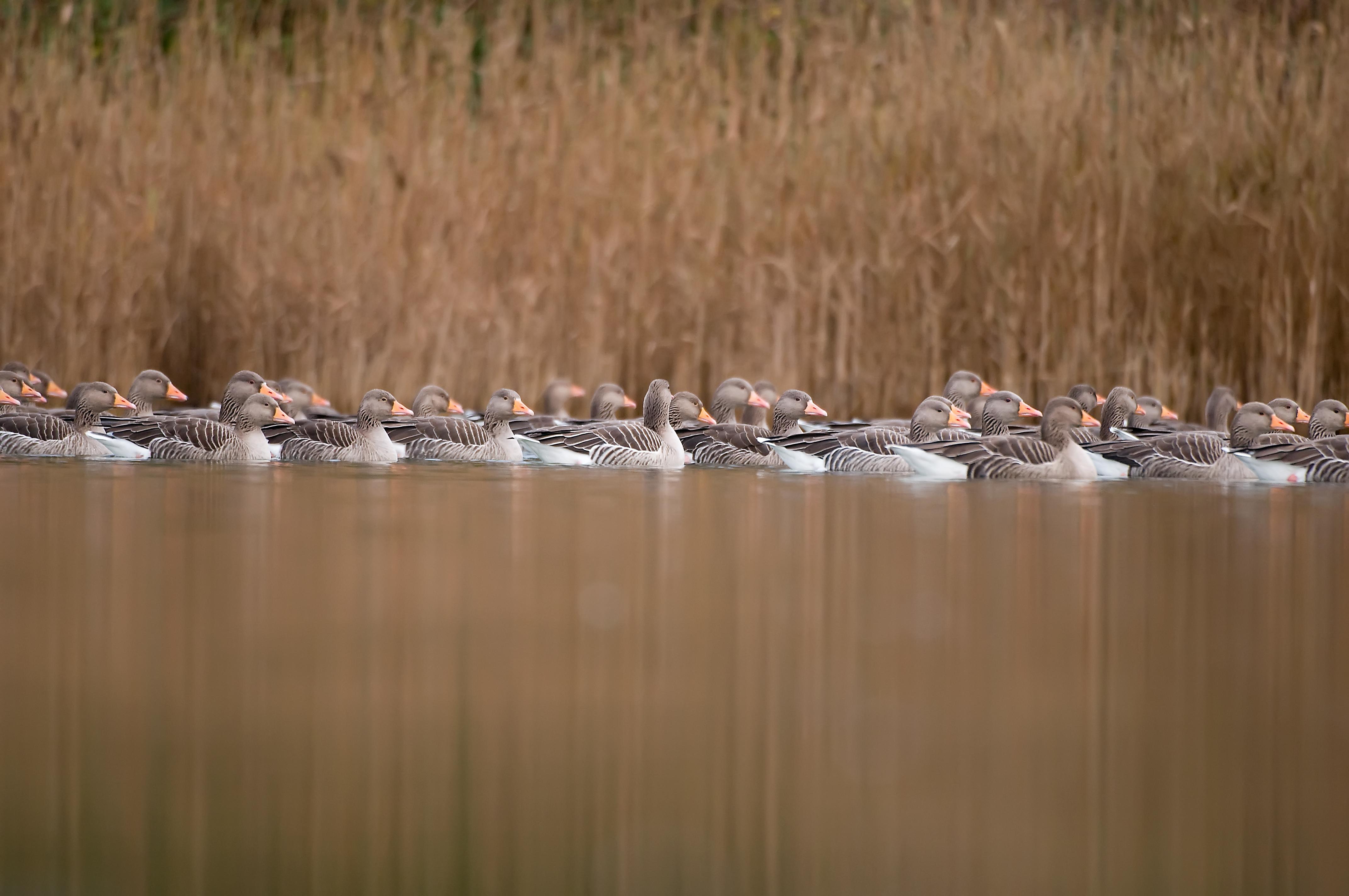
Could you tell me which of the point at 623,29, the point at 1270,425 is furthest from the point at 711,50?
the point at 1270,425

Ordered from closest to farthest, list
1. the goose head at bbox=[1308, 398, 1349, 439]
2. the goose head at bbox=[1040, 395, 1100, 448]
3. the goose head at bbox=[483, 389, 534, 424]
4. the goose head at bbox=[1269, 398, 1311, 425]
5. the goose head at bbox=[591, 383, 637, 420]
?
the goose head at bbox=[1040, 395, 1100, 448], the goose head at bbox=[1308, 398, 1349, 439], the goose head at bbox=[1269, 398, 1311, 425], the goose head at bbox=[483, 389, 534, 424], the goose head at bbox=[591, 383, 637, 420]

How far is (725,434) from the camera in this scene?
1116cm

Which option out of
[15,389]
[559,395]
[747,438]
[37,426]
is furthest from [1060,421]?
[15,389]

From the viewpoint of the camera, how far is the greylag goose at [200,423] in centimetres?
1064

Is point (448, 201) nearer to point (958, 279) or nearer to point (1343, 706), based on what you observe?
point (958, 279)

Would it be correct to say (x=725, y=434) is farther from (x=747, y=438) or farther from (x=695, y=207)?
(x=695, y=207)

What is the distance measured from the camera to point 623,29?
→ 12.9m

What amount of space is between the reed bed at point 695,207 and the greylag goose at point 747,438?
906mm

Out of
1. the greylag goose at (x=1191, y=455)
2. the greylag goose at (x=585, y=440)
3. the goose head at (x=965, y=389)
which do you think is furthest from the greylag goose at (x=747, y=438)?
the greylag goose at (x=1191, y=455)

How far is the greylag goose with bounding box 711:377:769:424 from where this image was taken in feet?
38.5

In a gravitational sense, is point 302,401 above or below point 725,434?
above

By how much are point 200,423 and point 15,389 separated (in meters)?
1.89

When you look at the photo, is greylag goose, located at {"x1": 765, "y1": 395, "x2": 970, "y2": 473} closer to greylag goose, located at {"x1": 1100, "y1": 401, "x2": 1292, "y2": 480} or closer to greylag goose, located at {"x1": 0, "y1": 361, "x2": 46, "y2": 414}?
greylag goose, located at {"x1": 1100, "y1": 401, "x2": 1292, "y2": 480}

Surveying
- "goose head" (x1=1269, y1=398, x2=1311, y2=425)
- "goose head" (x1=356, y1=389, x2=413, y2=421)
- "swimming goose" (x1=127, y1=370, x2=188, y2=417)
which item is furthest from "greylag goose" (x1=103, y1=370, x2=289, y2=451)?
"goose head" (x1=1269, y1=398, x2=1311, y2=425)
